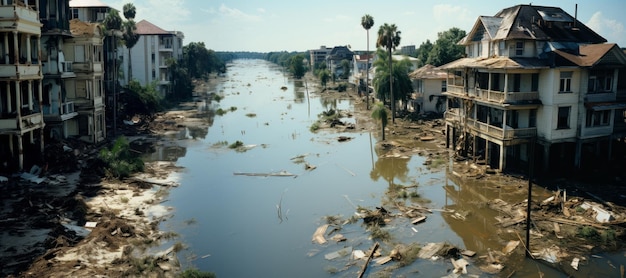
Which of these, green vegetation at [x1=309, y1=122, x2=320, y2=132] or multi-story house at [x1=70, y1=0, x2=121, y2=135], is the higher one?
multi-story house at [x1=70, y1=0, x2=121, y2=135]

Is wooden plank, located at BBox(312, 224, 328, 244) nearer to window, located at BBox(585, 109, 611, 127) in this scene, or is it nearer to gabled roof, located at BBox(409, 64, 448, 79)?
window, located at BBox(585, 109, 611, 127)

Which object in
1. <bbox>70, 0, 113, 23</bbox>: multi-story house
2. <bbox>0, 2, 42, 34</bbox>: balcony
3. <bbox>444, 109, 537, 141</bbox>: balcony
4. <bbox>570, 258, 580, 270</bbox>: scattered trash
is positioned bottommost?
<bbox>570, 258, 580, 270</bbox>: scattered trash

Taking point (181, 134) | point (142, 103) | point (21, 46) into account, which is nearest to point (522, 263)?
point (21, 46)

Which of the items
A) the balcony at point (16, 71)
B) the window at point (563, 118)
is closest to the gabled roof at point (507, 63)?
the window at point (563, 118)

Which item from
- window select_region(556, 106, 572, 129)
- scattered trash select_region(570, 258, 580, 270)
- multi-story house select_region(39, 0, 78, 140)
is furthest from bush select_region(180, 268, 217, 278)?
window select_region(556, 106, 572, 129)

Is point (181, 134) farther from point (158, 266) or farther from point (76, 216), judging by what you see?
point (158, 266)

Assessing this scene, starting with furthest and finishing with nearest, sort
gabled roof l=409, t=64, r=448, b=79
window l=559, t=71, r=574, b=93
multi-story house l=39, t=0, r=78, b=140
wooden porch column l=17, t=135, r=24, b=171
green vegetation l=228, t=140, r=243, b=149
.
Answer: gabled roof l=409, t=64, r=448, b=79, green vegetation l=228, t=140, r=243, b=149, multi-story house l=39, t=0, r=78, b=140, window l=559, t=71, r=574, b=93, wooden porch column l=17, t=135, r=24, b=171

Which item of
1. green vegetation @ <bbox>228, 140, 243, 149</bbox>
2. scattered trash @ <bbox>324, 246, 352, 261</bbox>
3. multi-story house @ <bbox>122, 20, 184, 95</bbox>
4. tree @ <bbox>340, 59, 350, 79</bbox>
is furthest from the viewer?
tree @ <bbox>340, 59, 350, 79</bbox>
